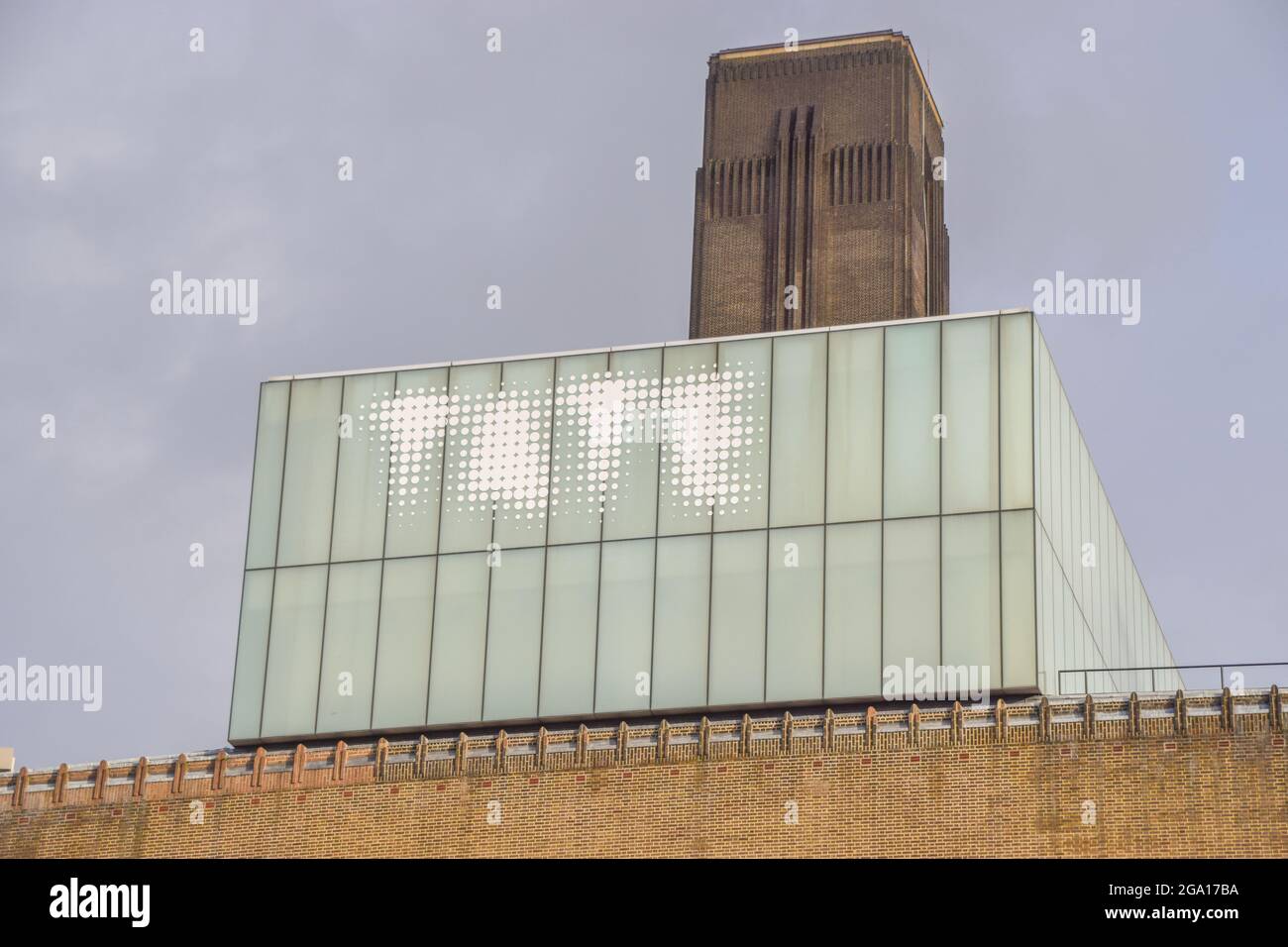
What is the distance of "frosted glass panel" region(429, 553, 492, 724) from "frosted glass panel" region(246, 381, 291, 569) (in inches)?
218

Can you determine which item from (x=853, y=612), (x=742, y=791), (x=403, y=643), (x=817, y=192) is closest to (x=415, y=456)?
(x=403, y=643)

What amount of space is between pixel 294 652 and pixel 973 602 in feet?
61.9

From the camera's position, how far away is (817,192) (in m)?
91.2

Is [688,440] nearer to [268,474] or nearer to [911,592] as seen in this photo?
[911,592]

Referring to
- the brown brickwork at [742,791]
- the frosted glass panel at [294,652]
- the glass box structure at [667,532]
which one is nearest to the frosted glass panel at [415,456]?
the glass box structure at [667,532]

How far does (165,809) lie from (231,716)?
5435mm

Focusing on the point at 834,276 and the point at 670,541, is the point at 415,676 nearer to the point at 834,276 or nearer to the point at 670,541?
the point at 670,541

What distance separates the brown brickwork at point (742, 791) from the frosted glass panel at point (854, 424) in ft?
20.8

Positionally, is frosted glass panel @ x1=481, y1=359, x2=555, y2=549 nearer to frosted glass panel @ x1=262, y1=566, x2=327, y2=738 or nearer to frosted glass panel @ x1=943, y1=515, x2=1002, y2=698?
frosted glass panel @ x1=262, y1=566, x2=327, y2=738

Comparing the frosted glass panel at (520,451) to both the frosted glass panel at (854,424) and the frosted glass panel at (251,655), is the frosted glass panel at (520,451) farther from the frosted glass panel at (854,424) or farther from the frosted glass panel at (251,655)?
the frosted glass panel at (854,424)

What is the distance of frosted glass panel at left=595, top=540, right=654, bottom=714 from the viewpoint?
2549 inches

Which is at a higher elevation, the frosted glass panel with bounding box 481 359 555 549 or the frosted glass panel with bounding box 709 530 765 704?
the frosted glass panel with bounding box 481 359 555 549

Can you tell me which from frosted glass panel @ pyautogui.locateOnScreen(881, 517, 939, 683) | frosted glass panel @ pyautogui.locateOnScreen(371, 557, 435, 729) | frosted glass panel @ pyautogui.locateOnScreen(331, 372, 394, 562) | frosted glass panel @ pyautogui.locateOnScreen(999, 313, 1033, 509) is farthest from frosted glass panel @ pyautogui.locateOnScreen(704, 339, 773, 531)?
frosted glass panel @ pyautogui.locateOnScreen(331, 372, 394, 562)
